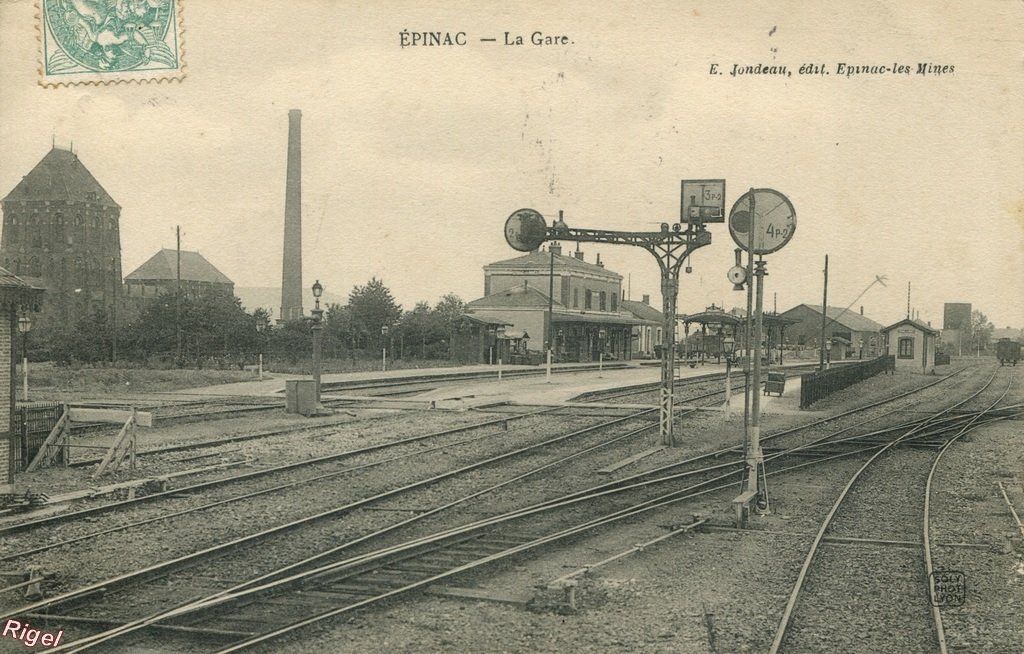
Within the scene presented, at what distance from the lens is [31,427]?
43.7 ft

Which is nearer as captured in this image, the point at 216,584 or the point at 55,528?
the point at 216,584

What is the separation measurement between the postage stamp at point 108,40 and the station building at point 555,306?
3639 centimetres

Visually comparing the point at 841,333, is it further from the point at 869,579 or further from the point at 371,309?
the point at 869,579

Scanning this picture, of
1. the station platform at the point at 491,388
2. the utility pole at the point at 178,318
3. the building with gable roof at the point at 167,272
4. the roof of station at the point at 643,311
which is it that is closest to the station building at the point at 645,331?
the roof of station at the point at 643,311

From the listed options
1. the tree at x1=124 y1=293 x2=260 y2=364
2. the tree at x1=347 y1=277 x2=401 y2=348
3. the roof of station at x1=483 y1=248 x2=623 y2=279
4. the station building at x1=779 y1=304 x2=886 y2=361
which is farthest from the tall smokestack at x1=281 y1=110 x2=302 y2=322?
the station building at x1=779 y1=304 x2=886 y2=361

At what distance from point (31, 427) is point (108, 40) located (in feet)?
22.6

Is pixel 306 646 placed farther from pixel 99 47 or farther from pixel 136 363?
pixel 136 363

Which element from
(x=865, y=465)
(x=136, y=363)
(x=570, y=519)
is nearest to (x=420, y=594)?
(x=570, y=519)

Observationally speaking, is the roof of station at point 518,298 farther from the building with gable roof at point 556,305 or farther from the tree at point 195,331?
the tree at point 195,331

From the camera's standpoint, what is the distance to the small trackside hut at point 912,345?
157ft

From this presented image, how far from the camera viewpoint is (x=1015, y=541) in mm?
9312

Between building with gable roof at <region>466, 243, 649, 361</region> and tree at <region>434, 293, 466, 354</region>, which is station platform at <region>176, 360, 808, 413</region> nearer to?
tree at <region>434, 293, 466, 354</region>

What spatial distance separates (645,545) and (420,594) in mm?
2633

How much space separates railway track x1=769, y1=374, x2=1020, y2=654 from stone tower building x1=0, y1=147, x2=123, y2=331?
31398mm
